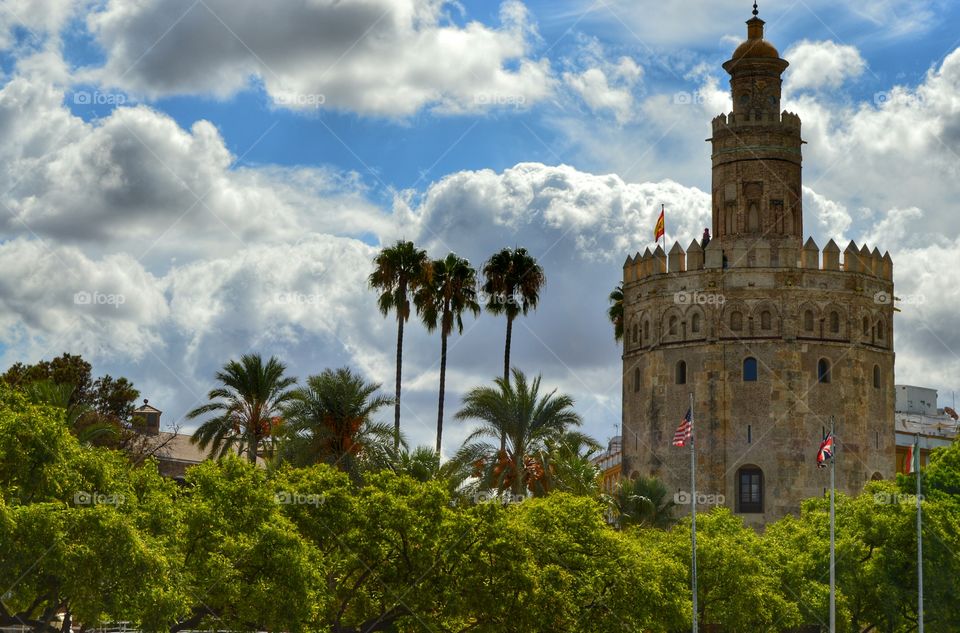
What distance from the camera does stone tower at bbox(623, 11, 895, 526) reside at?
2638 inches

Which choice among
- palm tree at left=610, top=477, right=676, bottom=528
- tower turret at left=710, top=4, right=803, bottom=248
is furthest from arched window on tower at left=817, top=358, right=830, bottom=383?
palm tree at left=610, top=477, right=676, bottom=528

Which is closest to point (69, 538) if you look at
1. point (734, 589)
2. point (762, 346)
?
point (734, 589)

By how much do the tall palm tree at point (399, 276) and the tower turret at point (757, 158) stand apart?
15790mm

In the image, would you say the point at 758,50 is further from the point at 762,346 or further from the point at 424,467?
the point at 424,467

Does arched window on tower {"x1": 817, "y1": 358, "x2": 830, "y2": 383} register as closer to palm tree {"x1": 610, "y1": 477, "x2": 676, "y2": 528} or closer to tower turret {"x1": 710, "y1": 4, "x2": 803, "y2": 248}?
tower turret {"x1": 710, "y1": 4, "x2": 803, "y2": 248}

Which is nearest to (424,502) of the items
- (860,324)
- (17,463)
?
(17,463)

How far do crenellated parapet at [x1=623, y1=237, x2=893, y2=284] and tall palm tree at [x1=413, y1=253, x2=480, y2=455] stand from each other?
10.1m

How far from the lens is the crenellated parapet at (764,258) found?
223 feet

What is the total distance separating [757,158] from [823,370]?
429 inches

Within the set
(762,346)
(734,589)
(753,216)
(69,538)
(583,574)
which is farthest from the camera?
(753,216)

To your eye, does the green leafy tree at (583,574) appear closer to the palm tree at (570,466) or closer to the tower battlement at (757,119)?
the palm tree at (570,466)

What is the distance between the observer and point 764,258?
68.0 m

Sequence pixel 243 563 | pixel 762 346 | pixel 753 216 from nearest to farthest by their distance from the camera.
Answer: pixel 243 563, pixel 762 346, pixel 753 216

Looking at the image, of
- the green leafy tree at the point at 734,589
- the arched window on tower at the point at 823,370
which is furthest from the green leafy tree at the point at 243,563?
the arched window on tower at the point at 823,370
